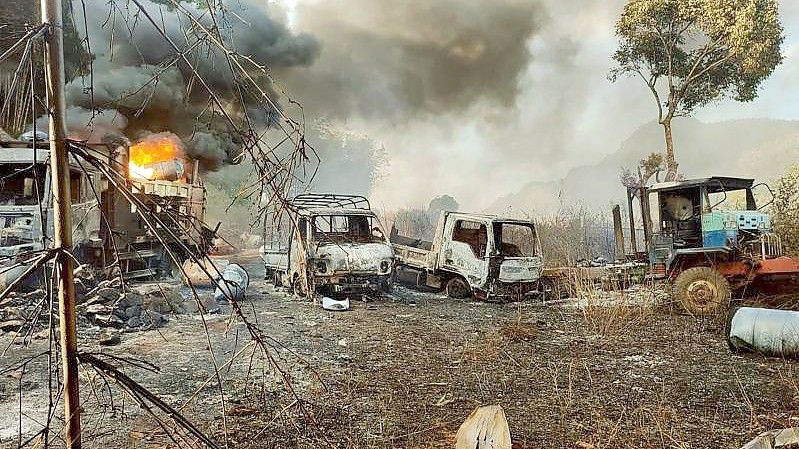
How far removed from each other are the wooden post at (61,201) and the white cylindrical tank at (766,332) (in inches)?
250

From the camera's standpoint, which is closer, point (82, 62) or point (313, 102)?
point (82, 62)

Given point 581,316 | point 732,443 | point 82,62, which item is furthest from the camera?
point 581,316

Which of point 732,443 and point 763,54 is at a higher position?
point 763,54

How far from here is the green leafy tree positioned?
12656mm

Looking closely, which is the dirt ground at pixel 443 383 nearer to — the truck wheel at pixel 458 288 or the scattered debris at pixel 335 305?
the scattered debris at pixel 335 305

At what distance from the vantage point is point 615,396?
4512 mm

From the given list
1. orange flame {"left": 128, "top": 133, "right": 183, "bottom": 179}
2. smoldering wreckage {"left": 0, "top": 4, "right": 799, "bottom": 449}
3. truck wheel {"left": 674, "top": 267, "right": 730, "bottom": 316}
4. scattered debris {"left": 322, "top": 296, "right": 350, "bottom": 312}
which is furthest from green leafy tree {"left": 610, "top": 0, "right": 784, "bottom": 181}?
orange flame {"left": 128, "top": 133, "right": 183, "bottom": 179}

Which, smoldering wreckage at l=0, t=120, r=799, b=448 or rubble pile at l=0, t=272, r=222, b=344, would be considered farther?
smoldering wreckage at l=0, t=120, r=799, b=448

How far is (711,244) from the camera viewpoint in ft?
26.9

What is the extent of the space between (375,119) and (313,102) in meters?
2.30

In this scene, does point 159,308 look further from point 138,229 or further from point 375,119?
point 375,119

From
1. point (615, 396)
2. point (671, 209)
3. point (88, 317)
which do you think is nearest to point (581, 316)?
point (671, 209)

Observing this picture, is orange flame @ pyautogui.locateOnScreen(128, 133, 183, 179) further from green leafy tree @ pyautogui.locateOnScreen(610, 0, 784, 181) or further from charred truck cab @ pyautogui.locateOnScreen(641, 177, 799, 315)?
green leafy tree @ pyautogui.locateOnScreen(610, 0, 784, 181)

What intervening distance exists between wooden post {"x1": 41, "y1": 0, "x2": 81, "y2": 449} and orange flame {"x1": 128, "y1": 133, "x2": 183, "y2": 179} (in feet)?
38.7
